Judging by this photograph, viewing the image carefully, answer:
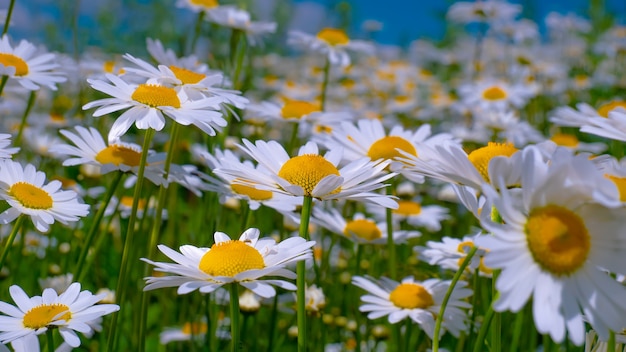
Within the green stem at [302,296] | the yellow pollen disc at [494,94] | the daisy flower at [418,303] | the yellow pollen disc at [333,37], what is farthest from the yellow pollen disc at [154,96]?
the yellow pollen disc at [494,94]

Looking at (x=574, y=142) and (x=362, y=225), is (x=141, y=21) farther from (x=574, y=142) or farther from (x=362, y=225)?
(x=362, y=225)

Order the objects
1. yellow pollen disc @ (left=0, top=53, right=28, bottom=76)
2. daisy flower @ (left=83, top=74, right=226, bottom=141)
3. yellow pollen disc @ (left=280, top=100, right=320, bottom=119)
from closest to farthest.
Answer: daisy flower @ (left=83, top=74, right=226, bottom=141)
yellow pollen disc @ (left=0, top=53, right=28, bottom=76)
yellow pollen disc @ (left=280, top=100, right=320, bottom=119)

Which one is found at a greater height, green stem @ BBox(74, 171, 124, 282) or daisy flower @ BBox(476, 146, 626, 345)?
daisy flower @ BBox(476, 146, 626, 345)

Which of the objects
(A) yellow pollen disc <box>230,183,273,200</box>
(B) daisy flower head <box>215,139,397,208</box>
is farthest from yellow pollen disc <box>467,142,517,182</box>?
(A) yellow pollen disc <box>230,183,273,200</box>

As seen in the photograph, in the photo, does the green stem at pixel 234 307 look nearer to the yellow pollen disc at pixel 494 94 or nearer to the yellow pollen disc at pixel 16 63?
the yellow pollen disc at pixel 16 63

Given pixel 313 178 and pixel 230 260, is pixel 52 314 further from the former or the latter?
pixel 313 178

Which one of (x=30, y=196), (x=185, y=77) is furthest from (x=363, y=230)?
(x=30, y=196)

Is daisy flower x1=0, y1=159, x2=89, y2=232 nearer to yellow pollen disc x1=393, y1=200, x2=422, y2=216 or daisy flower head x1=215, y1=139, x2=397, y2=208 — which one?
daisy flower head x1=215, y1=139, x2=397, y2=208

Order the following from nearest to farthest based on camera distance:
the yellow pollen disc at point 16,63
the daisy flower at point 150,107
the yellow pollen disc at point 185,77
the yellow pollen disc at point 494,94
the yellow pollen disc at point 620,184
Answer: the yellow pollen disc at point 620,184, the daisy flower at point 150,107, the yellow pollen disc at point 185,77, the yellow pollen disc at point 16,63, the yellow pollen disc at point 494,94
